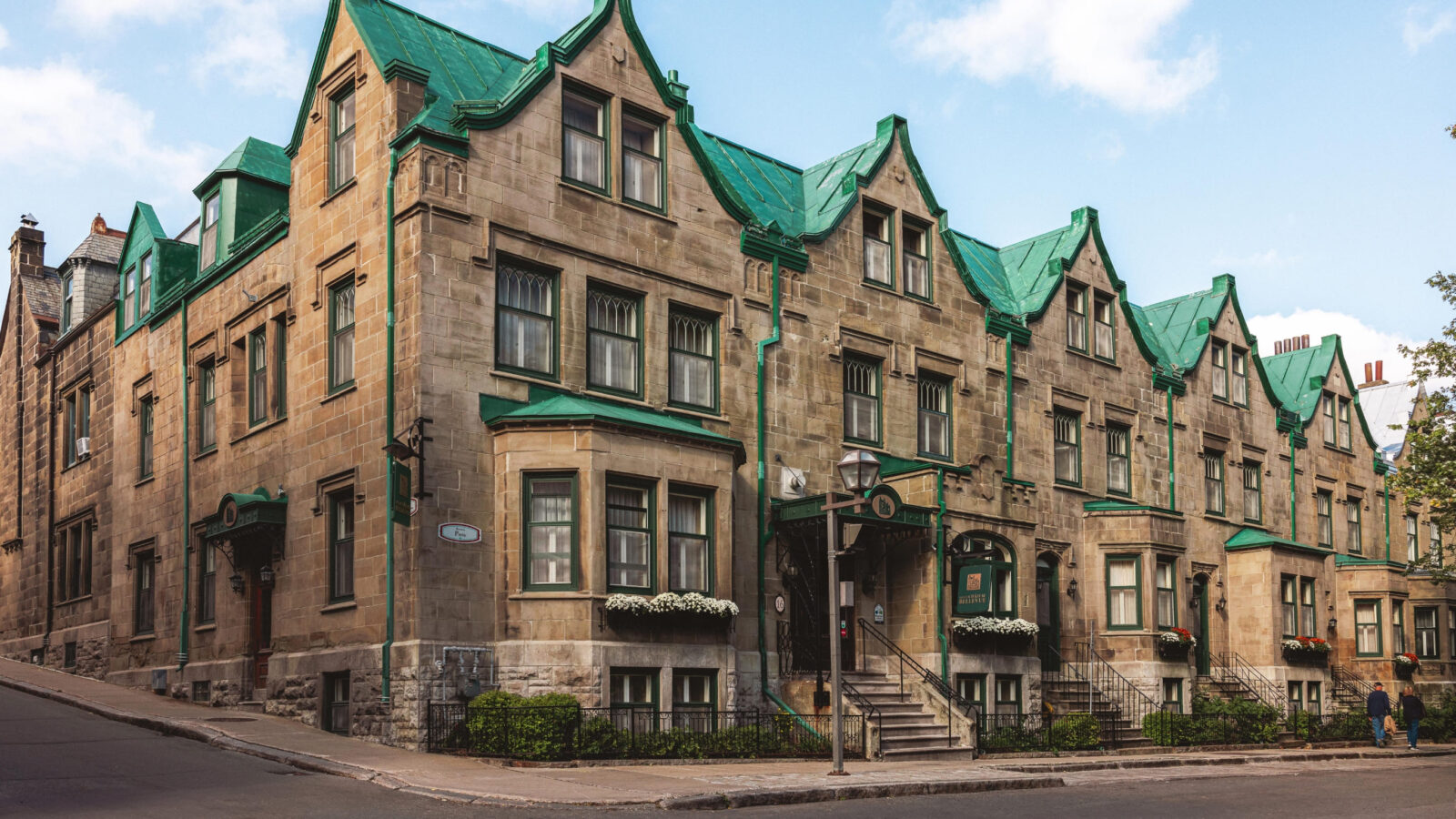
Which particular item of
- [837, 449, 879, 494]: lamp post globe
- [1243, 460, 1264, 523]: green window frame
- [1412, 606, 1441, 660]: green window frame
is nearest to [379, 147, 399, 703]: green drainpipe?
[837, 449, 879, 494]: lamp post globe

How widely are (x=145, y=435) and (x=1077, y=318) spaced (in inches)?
833

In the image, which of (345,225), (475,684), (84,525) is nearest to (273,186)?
(345,225)

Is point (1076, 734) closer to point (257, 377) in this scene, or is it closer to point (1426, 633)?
point (257, 377)

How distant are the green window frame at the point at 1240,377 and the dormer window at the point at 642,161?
67.5 ft

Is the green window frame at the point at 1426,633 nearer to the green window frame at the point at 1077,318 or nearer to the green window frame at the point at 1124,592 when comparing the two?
the green window frame at the point at 1124,592

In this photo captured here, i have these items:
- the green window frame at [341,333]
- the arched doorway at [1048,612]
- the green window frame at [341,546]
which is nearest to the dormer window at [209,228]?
the green window frame at [341,333]

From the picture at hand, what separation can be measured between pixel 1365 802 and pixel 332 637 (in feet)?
48.5

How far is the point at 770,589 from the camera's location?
2408 cm

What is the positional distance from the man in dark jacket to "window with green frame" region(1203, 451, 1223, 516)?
6.25 m

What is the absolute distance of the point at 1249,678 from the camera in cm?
3416

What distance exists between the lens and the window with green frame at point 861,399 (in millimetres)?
26531

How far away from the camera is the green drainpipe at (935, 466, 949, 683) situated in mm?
25625

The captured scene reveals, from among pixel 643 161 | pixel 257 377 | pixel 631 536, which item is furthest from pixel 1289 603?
pixel 257 377

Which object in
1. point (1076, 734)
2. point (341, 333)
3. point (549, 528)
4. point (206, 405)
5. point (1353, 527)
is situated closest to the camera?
point (549, 528)
